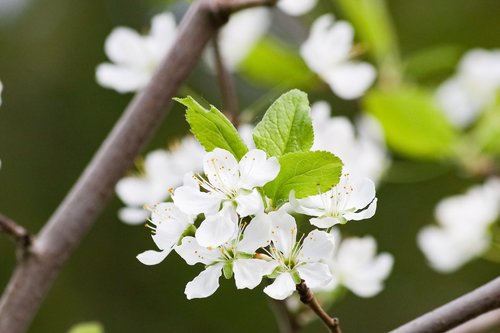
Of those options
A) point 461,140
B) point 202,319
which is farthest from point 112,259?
point 461,140

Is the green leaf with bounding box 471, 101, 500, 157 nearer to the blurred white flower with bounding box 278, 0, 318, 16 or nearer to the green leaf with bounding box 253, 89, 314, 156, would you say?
the blurred white flower with bounding box 278, 0, 318, 16

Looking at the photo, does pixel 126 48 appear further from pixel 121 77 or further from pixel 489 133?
pixel 489 133

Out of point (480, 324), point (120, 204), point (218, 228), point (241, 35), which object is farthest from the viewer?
point (120, 204)

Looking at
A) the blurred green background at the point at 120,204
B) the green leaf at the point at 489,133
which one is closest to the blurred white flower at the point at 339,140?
the green leaf at the point at 489,133

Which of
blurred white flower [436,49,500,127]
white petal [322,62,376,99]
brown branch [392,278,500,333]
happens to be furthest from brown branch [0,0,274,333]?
blurred white flower [436,49,500,127]

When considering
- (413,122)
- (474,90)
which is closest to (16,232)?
(413,122)

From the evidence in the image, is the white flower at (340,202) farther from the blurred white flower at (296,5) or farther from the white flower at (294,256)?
the blurred white flower at (296,5)
